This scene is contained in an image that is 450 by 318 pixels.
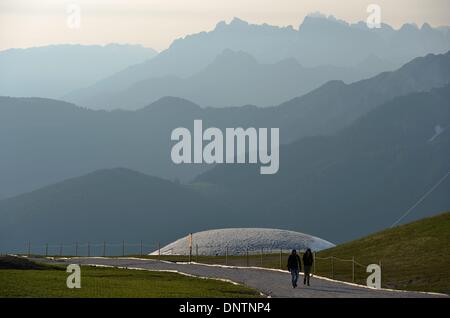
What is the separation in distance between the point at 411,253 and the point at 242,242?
50.4 meters

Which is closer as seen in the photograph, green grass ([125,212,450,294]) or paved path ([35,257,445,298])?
paved path ([35,257,445,298])

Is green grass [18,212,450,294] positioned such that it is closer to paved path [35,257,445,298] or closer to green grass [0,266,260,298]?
paved path [35,257,445,298]

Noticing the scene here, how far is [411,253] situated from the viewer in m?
79.0

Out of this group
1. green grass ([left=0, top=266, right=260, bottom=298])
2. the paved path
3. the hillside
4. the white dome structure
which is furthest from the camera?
the white dome structure

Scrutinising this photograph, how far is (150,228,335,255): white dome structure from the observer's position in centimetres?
12531

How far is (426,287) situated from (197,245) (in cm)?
6659

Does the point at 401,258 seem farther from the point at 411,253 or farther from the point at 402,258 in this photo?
the point at 411,253

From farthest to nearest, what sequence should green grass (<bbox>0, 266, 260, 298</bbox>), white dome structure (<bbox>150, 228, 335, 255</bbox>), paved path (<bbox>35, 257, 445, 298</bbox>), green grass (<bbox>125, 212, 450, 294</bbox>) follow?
white dome structure (<bbox>150, 228, 335, 255</bbox>) < green grass (<bbox>125, 212, 450, 294</bbox>) < paved path (<bbox>35, 257, 445, 298</bbox>) < green grass (<bbox>0, 266, 260, 298</bbox>)

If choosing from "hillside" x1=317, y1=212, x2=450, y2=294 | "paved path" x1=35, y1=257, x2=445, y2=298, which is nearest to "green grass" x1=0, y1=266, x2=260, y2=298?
"paved path" x1=35, y1=257, x2=445, y2=298

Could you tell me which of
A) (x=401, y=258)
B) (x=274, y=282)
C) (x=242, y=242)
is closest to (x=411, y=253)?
(x=401, y=258)

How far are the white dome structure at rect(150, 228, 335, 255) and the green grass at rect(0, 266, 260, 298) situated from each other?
57.5 metres
